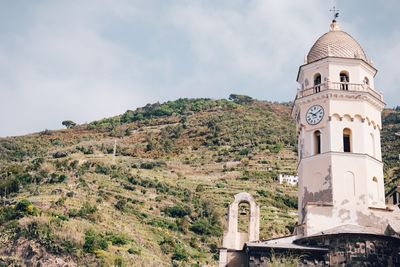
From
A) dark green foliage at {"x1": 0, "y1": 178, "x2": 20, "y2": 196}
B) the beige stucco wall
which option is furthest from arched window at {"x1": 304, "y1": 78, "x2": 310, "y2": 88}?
dark green foliage at {"x1": 0, "y1": 178, "x2": 20, "y2": 196}

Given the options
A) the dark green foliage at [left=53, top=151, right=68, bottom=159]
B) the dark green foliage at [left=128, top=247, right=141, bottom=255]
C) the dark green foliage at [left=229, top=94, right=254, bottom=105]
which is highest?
the dark green foliage at [left=229, top=94, right=254, bottom=105]

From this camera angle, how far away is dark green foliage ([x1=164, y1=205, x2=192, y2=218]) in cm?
7819

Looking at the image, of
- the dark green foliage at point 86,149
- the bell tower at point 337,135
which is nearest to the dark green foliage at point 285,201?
the dark green foliage at point 86,149

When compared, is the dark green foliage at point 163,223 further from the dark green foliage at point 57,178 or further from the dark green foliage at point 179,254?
the dark green foliage at point 57,178

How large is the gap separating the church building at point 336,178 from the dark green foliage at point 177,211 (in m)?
45.8

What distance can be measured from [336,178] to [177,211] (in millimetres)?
49394

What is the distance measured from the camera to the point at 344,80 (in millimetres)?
33062

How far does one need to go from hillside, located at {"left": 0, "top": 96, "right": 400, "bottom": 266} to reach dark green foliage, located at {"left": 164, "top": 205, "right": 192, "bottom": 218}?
0.41 feet

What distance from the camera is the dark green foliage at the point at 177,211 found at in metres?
78.2

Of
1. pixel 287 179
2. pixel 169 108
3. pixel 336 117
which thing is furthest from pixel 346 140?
pixel 169 108

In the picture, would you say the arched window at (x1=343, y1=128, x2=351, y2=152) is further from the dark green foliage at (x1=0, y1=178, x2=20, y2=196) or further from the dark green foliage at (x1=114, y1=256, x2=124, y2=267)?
the dark green foliage at (x1=0, y1=178, x2=20, y2=196)

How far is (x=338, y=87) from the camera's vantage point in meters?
32.4

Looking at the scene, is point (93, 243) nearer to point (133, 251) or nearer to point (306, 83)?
point (133, 251)

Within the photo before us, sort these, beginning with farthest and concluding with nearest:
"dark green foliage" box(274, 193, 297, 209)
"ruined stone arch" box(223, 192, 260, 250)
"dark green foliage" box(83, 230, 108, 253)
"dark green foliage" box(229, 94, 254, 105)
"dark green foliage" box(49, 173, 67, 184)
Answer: "dark green foliage" box(229, 94, 254, 105), "dark green foliage" box(274, 193, 297, 209), "dark green foliage" box(49, 173, 67, 184), "dark green foliage" box(83, 230, 108, 253), "ruined stone arch" box(223, 192, 260, 250)
